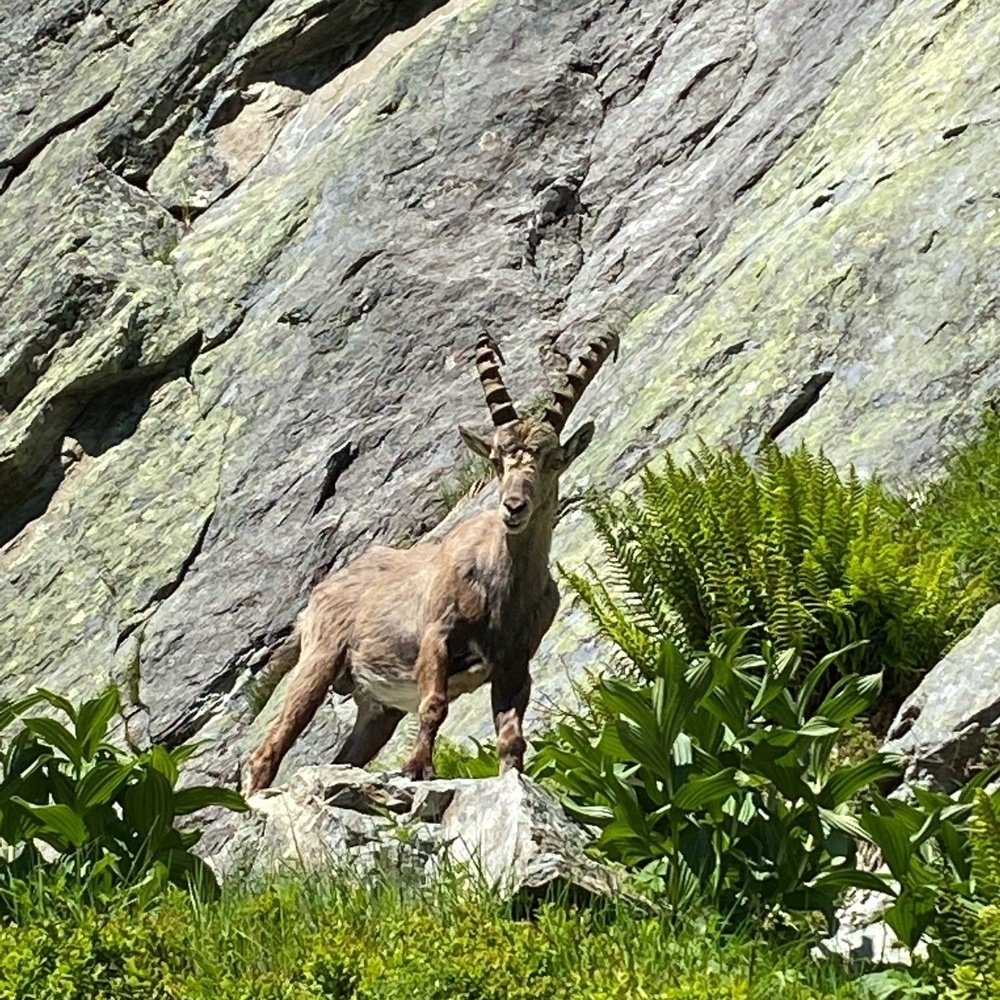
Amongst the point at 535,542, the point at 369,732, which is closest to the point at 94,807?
the point at 535,542

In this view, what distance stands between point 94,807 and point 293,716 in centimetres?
312

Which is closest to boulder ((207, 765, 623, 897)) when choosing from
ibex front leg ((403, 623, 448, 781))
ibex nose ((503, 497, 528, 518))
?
ibex front leg ((403, 623, 448, 781))

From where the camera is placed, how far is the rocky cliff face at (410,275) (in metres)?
13.8

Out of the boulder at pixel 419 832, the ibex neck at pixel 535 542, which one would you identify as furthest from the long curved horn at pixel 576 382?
the boulder at pixel 419 832

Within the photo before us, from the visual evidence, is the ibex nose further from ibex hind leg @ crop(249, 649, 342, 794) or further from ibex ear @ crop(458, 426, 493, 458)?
ibex hind leg @ crop(249, 649, 342, 794)

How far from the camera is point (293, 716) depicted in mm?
10906

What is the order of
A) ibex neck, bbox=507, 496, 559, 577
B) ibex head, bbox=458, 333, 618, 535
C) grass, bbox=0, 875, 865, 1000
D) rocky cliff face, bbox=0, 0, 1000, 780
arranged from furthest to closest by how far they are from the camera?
rocky cliff face, bbox=0, 0, 1000, 780 → ibex neck, bbox=507, 496, 559, 577 → ibex head, bbox=458, 333, 618, 535 → grass, bbox=0, 875, 865, 1000

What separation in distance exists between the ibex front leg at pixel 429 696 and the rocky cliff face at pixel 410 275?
228 cm

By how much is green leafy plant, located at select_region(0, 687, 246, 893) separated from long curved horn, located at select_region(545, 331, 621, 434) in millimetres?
3226

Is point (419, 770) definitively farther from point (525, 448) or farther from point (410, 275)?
point (410, 275)

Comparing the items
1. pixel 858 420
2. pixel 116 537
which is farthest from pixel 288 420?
pixel 858 420

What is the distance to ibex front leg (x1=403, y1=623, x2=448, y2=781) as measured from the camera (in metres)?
9.20

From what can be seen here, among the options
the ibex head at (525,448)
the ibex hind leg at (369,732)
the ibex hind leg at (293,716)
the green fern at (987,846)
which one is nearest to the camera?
the green fern at (987,846)

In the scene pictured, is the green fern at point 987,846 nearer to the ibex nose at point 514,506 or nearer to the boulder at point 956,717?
the boulder at point 956,717
